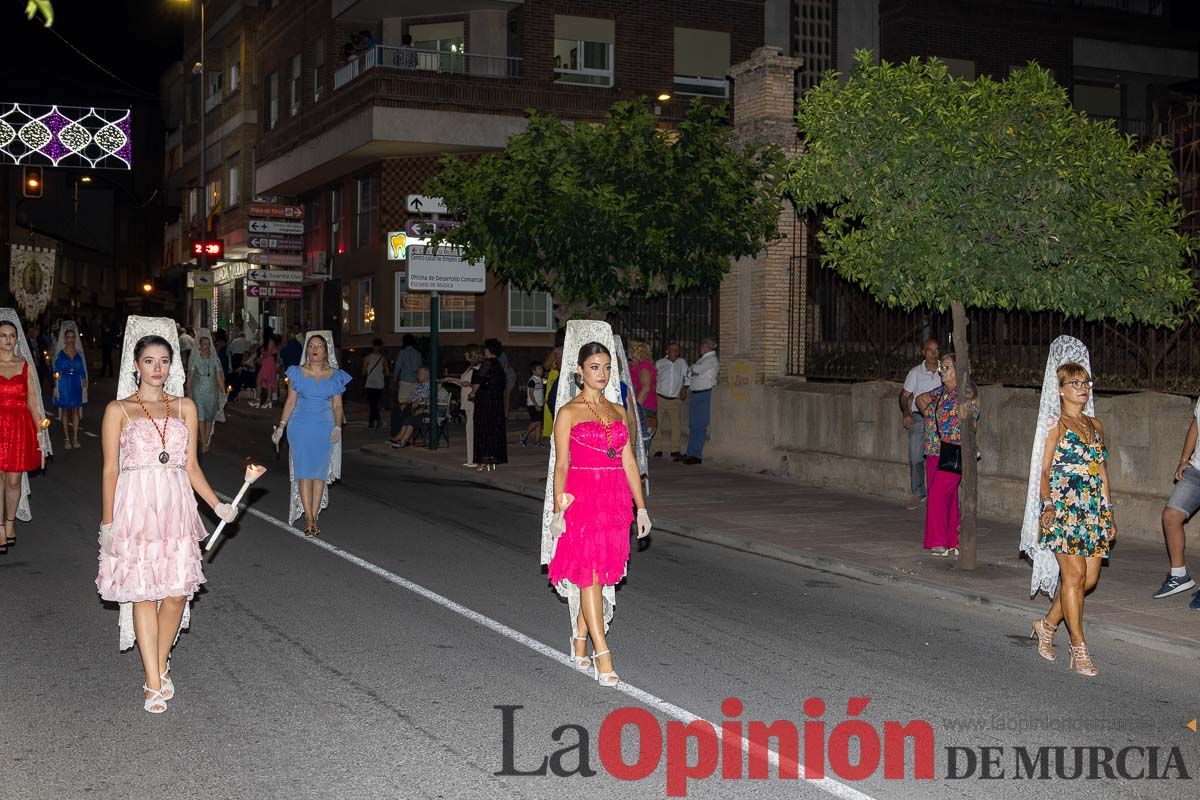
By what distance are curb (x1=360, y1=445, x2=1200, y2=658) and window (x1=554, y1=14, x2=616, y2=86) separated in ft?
67.9

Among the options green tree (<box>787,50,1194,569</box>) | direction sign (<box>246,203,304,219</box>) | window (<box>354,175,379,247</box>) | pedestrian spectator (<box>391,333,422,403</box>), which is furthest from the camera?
direction sign (<box>246,203,304,219</box>)

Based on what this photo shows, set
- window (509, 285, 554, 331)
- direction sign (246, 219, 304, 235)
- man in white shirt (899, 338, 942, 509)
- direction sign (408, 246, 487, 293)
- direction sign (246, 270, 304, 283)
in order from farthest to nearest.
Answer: direction sign (246, 270, 304, 283) < direction sign (246, 219, 304, 235) < window (509, 285, 554, 331) < direction sign (408, 246, 487, 293) < man in white shirt (899, 338, 942, 509)

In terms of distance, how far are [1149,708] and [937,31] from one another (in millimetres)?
33345

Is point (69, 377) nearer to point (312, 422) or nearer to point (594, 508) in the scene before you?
point (312, 422)

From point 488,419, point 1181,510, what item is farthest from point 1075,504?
point 488,419

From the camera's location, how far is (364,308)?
35.8m

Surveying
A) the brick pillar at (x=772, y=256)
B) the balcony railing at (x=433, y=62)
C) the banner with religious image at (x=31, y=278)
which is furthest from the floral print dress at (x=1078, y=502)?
the banner with religious image at (x=31, y=278)

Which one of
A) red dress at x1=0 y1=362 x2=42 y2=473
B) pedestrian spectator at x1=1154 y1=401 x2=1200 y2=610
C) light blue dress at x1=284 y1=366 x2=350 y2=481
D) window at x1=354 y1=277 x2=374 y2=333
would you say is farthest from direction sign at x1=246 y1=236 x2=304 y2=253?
pedestrian spectator at x1=1154 y1=401 x2=1200 y2=610

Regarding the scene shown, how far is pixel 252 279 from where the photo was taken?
37.3 meters

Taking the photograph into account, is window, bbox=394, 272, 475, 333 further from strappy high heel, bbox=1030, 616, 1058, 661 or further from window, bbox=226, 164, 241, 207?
strappy high heel, bbox=1030, 616, 1058, 661

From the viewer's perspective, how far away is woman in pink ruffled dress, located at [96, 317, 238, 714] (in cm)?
677

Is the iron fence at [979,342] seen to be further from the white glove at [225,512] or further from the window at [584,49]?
the window at [584,49]

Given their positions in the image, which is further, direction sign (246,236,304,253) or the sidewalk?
direction sign (246,236,304,253)

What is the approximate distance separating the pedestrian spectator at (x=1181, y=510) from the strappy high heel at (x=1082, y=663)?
99.7 inches
